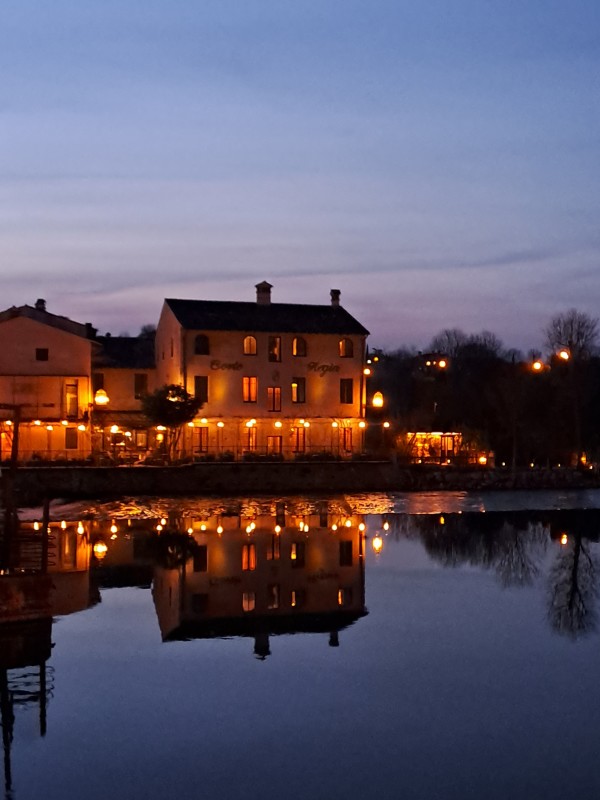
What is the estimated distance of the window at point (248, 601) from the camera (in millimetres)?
22961

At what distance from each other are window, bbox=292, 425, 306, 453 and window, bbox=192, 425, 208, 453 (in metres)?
4.72

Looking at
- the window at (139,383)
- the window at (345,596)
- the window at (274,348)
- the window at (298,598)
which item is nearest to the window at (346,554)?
the window at (345,596)

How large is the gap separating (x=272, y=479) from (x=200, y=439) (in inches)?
242

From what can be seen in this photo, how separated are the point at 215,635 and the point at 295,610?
2.83 metres

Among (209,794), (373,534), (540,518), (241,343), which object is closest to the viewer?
(209,794)

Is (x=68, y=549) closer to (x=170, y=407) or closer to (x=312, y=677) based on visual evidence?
(x=312, y=677)

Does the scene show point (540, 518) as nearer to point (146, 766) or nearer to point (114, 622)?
Result: point (114, 622)

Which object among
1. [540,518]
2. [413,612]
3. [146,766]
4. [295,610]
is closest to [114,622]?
[295,610]

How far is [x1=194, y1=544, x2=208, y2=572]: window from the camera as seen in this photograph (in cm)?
2825

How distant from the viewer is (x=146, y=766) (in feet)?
42.5

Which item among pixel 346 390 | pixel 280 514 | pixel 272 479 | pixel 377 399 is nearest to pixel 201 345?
pixel 346 390

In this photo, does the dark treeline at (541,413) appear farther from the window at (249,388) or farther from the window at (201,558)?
the window at (201,558)

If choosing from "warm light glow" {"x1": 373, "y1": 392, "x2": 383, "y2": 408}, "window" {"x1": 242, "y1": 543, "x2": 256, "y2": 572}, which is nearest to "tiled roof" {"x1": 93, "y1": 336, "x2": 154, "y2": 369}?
"warm light glow" {"x1": 373, "y1": 392, "x2": 383, "y2": 408}

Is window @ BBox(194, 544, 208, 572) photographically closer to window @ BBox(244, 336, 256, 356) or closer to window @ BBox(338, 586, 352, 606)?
window @ BBox(338, 586, 352, 606)
